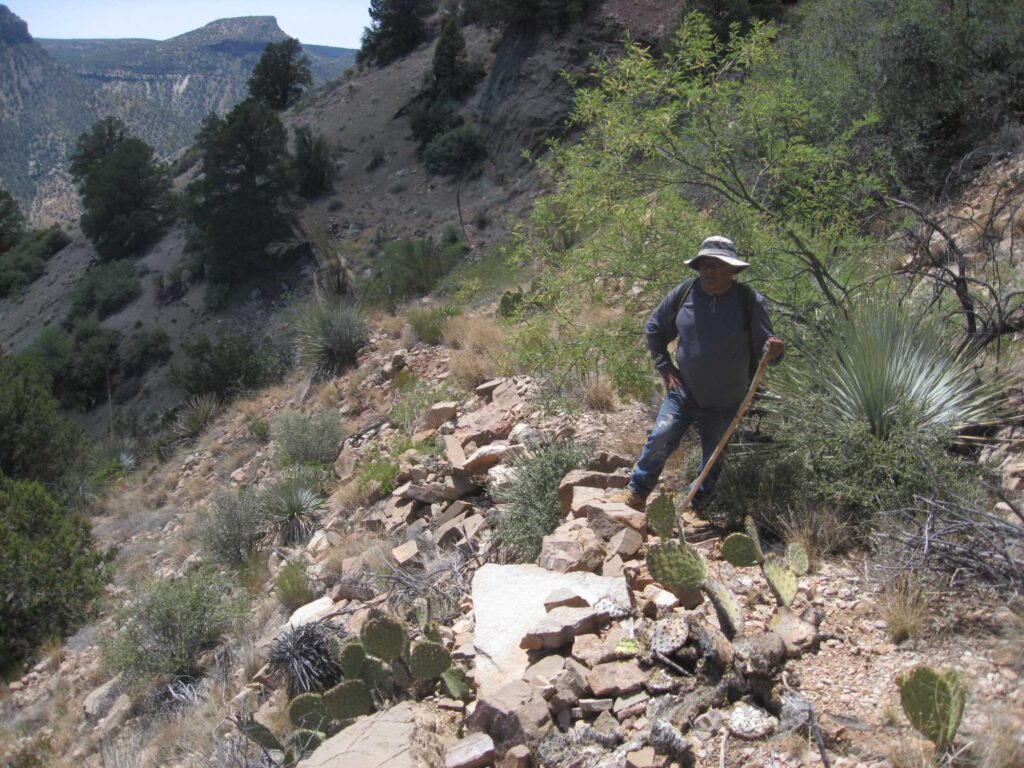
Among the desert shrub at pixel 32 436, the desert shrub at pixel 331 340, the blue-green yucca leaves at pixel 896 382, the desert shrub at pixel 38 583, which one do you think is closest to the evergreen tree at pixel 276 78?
the desert shrub at pixel 32 436

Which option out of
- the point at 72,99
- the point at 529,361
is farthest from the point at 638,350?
the point at 72,99

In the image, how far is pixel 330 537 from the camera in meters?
8.02

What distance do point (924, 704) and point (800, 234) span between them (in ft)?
12.8

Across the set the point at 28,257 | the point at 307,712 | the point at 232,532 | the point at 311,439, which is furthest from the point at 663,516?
the point at 28,257

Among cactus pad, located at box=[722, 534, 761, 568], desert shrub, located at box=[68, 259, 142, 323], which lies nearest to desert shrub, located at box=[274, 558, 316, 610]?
cactus pad, located at box=[722, 534, 761, 568]

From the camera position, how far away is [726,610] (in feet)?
12.3

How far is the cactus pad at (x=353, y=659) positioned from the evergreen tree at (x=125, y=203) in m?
39.0

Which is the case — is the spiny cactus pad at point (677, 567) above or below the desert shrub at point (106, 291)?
above

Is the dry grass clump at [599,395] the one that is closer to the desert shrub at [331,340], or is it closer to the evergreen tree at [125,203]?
the desert shrub at [331,340]

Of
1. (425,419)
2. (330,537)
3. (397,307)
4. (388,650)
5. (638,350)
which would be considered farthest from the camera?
(397,307)

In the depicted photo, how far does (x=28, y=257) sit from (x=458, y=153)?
1021 inches

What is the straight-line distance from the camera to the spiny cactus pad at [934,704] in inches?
108

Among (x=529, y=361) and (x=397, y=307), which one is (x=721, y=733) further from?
(x=397, y=307)

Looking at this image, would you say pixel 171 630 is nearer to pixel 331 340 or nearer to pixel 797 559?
pixel 797 559
